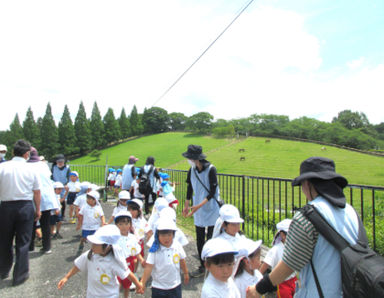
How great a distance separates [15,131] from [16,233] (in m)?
60.0

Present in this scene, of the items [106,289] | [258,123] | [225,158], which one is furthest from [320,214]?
[258,123]

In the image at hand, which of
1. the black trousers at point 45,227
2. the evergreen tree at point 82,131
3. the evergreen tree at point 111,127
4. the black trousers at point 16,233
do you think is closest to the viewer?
the black trousers at point 16,233

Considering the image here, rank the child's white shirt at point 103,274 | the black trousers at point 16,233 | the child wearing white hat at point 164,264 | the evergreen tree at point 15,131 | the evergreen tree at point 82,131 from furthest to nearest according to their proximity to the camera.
Answer: the evergreen tree at point 82,131
the evergreen tree at point 15,131
the black trousers at point 16,233
the child wearing white hat at point 164,264
the child's white shirt at point 103,274

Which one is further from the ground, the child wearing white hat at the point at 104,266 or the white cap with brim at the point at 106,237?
the white cap with brim at the point at 106,237

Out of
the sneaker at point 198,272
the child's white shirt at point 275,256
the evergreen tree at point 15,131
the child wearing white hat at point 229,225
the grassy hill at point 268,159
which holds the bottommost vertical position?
the grassy hill at point 268,159

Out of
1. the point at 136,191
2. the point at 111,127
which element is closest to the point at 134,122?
the point at 111,127

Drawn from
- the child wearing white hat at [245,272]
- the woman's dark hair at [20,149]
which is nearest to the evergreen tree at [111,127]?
the woman's dark hair at [20,149]

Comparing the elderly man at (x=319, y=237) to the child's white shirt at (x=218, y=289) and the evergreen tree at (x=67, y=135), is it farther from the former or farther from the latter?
the evergreen tree at (x=67, y=135)

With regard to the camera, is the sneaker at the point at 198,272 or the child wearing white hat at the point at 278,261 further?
the sneaker at the point at 198,272

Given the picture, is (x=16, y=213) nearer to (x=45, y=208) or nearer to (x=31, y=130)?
(x=45, y=208)

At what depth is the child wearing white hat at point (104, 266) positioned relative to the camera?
2.62 metres

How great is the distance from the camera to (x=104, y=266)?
2.66 meters

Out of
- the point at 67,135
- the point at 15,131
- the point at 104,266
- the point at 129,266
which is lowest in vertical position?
the point at 129,266

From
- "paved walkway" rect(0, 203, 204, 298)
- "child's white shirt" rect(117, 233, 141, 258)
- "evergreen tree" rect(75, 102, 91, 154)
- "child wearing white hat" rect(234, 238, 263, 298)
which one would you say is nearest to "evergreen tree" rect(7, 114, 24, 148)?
"evergreen tree" rect(75, 102, 91, 154)
